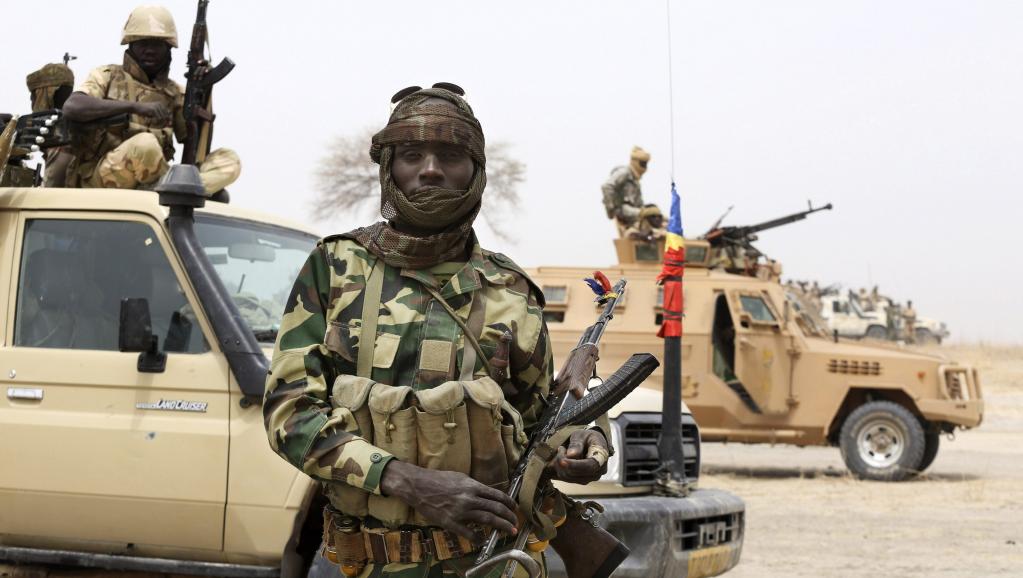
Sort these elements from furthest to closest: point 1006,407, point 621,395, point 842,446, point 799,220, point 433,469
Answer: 1. point 1006,407
2. point 799,220
3. point 842,446
4. point 621,395
5. point 433,469

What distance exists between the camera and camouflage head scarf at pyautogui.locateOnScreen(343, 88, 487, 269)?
9.22 feet

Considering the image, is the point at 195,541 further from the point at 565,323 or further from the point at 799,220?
the point at 799,220

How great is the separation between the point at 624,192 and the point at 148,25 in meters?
9.64

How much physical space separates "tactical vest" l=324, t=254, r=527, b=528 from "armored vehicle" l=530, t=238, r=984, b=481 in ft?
34.5

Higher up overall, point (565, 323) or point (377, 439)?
point (565, 323)

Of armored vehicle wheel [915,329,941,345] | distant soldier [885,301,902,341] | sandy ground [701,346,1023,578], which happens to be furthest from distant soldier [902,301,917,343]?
sandy ground [701,346,1023,578]

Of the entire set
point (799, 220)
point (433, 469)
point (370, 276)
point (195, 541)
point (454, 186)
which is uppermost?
point (799, 220)

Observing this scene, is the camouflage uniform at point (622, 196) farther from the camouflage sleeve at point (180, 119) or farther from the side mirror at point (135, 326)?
the side mirror at point (135, 326)

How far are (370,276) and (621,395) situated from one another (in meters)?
0.59

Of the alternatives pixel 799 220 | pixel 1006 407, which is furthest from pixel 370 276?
Result: pixel 1006 407

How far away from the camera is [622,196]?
583 inches

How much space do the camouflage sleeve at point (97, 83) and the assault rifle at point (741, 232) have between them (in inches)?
418

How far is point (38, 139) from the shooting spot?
5305mm

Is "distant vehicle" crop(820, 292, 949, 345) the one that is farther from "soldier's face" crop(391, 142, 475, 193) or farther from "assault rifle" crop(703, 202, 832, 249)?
"soldier's face" crop(391, 142, 475, 193)
